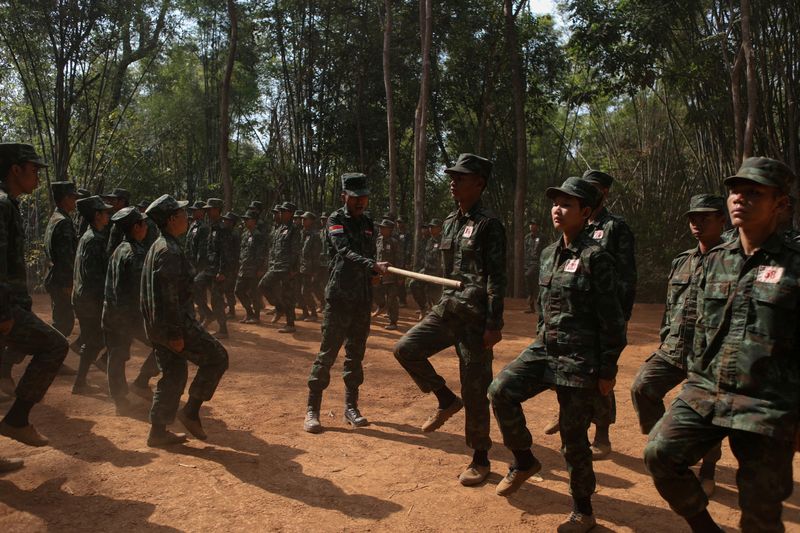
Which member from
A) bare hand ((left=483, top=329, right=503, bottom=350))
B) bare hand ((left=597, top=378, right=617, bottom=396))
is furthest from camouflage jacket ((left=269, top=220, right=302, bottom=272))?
bare hand ((left=597, top=378, right=617, bottom=396))

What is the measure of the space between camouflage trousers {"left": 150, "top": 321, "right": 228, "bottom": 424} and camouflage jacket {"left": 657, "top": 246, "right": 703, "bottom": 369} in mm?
3488

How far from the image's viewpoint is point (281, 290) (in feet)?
36.7

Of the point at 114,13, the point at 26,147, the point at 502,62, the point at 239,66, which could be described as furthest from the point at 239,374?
the point at 239,66

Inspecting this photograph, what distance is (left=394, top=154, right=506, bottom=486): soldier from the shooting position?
4262 mm

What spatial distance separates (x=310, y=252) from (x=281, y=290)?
1349mm

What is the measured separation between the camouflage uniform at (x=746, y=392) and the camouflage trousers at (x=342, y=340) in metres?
3.19

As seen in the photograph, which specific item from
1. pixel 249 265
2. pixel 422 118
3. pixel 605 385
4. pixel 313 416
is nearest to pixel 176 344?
pixel 313 416

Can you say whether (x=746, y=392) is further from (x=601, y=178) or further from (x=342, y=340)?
(x=342, y=340)

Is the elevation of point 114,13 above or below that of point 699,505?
above

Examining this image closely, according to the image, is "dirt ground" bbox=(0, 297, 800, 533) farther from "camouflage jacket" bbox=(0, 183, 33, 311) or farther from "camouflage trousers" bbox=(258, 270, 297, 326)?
"camouflage trousers" bbox=(258, 270, 297, 326)

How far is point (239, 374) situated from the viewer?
24.9 ft

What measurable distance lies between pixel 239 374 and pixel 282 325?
4.08 meters

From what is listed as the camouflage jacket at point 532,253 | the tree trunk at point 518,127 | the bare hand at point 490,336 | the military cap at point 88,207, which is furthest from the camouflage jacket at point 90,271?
the tree trunk at point 518,127

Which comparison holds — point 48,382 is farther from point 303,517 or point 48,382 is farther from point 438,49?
point 438,49
